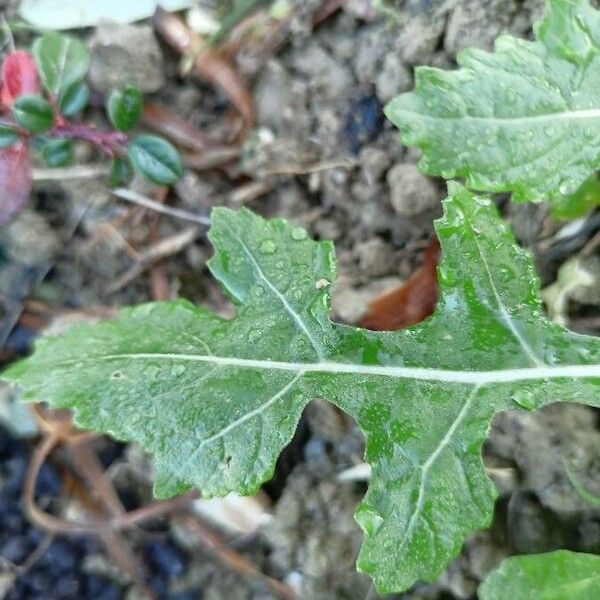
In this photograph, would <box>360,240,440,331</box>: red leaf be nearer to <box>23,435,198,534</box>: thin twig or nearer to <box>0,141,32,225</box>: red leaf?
<box>23,435,198,534</box>: thin twig

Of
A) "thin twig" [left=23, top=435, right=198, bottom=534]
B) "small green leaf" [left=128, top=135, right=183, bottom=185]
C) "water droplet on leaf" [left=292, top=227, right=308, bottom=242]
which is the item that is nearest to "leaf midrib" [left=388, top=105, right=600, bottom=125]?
"water droplet on leaf" [left=292, top=227, right=308, bottom=242]

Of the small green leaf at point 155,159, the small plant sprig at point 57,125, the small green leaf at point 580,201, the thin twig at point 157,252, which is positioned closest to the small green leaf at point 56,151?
the small plant sprig at point 57,125

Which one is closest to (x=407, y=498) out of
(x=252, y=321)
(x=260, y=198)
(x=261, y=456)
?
(x=261, y=456)

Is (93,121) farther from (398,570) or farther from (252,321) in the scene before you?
(398,570)

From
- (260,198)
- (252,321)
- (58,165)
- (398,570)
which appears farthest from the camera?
(260,198)

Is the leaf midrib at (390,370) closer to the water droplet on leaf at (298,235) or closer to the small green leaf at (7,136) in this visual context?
the water droplet on leaf at (298,235)

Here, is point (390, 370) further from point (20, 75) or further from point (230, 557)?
point (20, 75)
